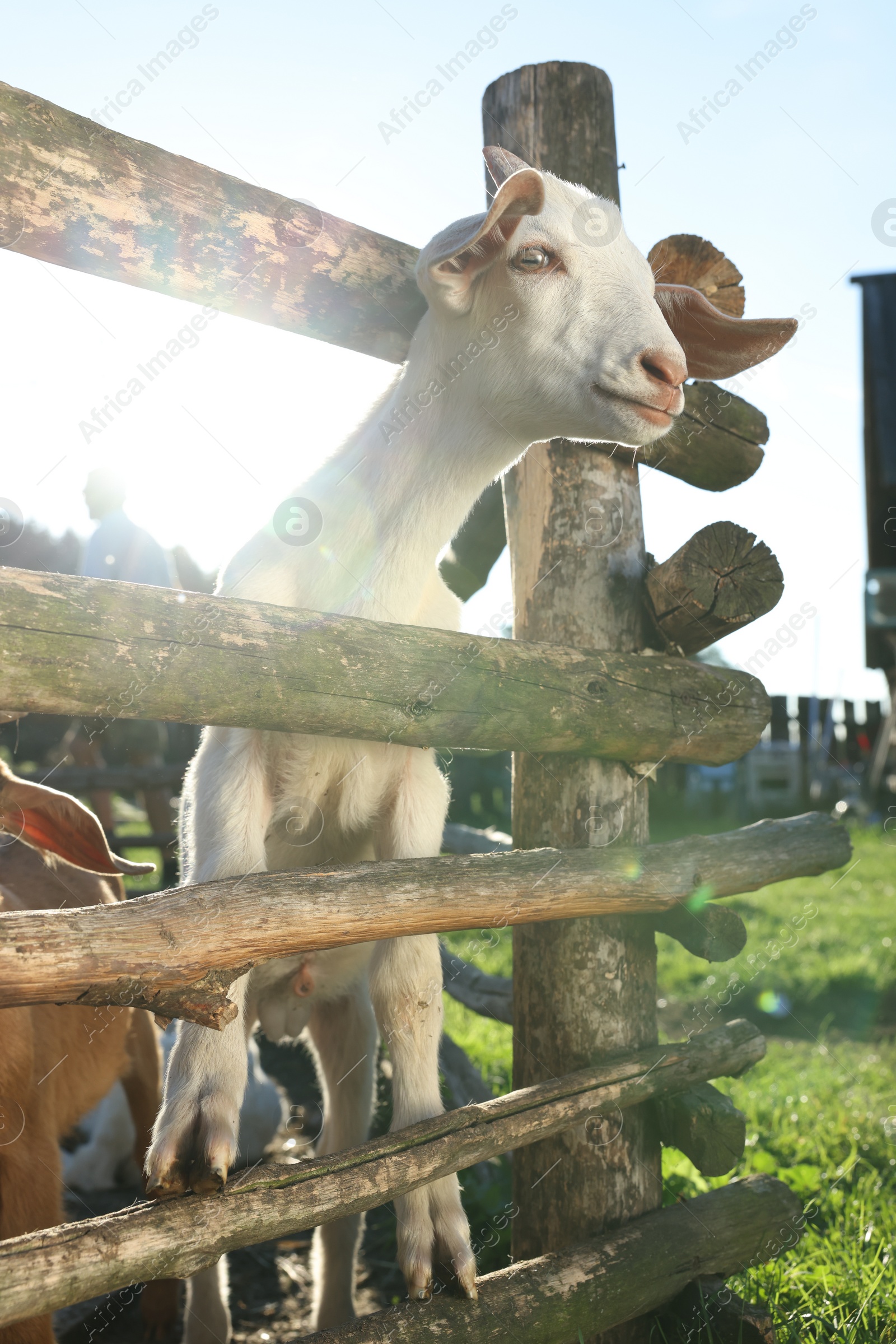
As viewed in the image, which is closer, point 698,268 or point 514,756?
point 514,756

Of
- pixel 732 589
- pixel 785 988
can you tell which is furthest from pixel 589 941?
pixel 785 988

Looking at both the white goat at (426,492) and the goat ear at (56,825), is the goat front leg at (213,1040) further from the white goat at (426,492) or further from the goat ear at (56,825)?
the goat ear at (56,825)

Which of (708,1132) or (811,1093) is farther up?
(708,1132)

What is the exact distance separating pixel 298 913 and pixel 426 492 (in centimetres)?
118

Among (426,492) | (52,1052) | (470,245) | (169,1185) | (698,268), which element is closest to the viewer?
(169,1185)

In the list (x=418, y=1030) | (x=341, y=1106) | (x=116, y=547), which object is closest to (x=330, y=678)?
(x=418, y=1030)

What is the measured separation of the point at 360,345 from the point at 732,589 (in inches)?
53.1

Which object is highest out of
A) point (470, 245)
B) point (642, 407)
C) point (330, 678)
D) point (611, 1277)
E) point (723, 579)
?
point (470, 245)

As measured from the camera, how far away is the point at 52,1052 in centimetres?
269

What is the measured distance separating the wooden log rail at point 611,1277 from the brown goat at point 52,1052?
879 millimetres

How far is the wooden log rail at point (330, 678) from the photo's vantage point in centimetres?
161

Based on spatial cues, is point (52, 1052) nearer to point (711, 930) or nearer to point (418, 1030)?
point (418, 1030)

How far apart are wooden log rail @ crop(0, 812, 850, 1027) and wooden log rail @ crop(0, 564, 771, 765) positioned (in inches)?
12.3

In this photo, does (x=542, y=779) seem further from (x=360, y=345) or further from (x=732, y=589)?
(x=360, y=345)
